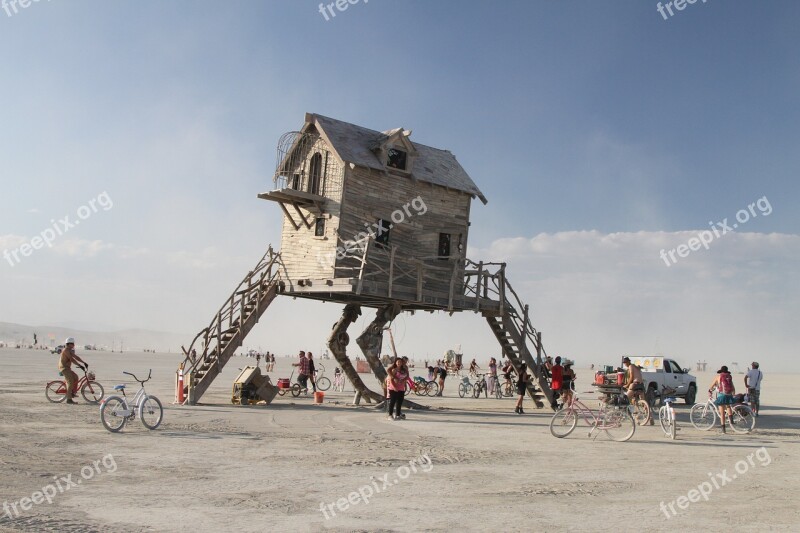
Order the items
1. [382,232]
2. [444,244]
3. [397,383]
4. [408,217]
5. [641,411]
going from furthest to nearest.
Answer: [444,244], [408,217], [382,232], [641,411], [397,383]

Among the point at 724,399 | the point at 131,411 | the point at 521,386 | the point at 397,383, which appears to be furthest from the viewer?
the point at 521,386

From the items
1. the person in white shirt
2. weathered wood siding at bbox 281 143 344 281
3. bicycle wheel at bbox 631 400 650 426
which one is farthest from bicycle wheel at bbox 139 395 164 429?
the person in white shirt

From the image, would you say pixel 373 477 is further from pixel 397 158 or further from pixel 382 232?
pixel 397 158

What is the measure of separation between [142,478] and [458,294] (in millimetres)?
17422

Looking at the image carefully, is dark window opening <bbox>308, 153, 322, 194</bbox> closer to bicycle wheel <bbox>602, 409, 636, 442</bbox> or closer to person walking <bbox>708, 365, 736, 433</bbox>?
bicycle wheel <bbox>602, 409, 636, 442</bbox>

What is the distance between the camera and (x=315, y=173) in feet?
86.7

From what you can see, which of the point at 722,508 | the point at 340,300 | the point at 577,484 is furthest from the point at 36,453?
the point at 340,300

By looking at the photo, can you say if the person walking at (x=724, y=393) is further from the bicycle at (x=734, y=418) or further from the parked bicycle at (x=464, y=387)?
the parked bicycle at (x=464, y=387)

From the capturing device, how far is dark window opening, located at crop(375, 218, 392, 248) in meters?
25.8

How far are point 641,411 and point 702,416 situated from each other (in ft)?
5.78

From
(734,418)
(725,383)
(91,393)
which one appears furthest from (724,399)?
(91,393)

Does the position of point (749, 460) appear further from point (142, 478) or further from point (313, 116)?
point (313, 116)

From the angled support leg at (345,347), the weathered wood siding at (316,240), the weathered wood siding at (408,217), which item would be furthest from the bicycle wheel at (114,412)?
the angled support leg at (345,347)

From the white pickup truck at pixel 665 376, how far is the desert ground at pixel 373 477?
1273cm
